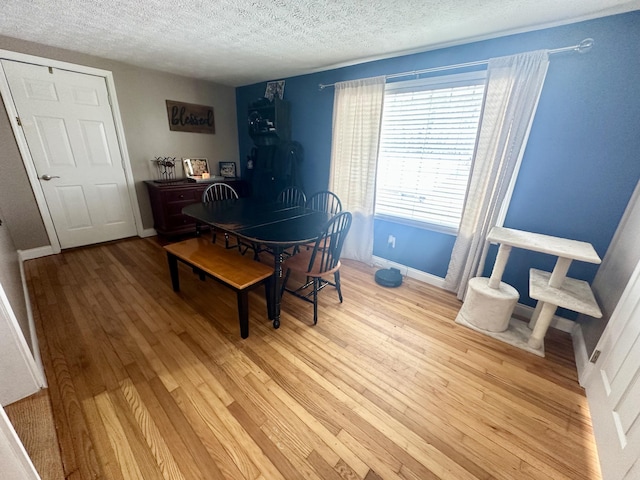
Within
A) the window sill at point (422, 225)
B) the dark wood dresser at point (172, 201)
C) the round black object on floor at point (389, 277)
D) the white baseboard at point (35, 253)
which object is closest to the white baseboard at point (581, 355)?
the window sill at point (422, 225)

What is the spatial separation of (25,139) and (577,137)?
505 centimetres

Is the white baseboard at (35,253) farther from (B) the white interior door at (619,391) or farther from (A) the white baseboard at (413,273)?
(B) the white interior door at (619,391)

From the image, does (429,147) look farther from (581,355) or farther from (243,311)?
(243,311)

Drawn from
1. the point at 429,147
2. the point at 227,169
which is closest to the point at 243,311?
the point at 429,147

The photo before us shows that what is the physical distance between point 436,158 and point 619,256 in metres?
1.48

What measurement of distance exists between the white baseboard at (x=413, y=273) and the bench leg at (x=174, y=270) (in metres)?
2.17

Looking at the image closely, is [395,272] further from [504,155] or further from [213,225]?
[213,225]

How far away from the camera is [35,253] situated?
293 cm

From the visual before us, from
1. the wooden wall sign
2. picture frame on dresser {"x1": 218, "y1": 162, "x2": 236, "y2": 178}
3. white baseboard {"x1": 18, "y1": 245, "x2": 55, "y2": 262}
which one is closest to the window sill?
picture frame on dresser {"x1": 218, "y1": 162, "x2": 236, "y2": 178}

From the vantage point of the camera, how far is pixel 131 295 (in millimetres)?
2312

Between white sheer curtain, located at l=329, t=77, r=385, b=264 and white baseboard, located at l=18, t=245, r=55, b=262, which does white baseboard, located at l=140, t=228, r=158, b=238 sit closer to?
white baseboard, located at l=18, t=245, r=55, b=262

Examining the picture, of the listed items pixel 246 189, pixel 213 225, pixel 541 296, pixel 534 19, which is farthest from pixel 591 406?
pixel 246 189

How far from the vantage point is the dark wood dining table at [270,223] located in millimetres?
1835

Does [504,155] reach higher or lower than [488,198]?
higher
